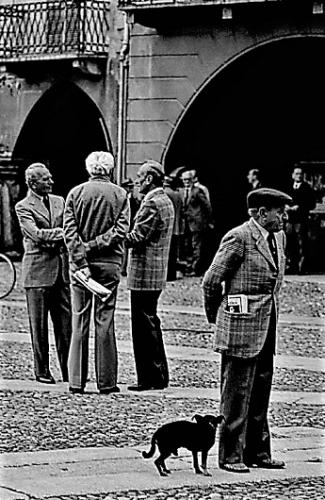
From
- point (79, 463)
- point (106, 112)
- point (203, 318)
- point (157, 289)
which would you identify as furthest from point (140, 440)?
point (106, 112)

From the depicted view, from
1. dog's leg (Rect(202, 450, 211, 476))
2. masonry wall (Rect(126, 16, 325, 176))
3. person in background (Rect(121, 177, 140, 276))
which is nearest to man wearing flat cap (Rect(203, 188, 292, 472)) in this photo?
dog's leg (Rect(202, 450, 211, 476))

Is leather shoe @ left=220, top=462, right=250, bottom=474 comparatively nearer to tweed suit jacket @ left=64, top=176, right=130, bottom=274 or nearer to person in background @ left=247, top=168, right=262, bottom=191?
tweed suit jacket @ left=64, top=176, right=130, bottom=274

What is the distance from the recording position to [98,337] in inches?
479

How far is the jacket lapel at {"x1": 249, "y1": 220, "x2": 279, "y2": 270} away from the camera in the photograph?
357 inches

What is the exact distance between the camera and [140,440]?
32.8 ft

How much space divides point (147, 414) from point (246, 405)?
2.21 m

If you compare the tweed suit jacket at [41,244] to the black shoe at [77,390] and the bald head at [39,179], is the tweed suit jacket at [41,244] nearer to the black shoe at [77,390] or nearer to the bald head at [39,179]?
the bald head at [39,179]

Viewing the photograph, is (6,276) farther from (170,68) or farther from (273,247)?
(273,247)

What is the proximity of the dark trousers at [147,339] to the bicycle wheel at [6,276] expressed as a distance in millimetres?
9023

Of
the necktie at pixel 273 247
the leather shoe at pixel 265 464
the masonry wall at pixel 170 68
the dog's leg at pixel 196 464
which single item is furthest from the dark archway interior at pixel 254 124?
the dog's leg at pixel 196 464

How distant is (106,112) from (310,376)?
51.3 feet

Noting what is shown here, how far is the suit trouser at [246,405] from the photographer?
8961 mm

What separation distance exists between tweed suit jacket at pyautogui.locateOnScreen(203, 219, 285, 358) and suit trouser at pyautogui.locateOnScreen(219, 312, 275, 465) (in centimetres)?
10

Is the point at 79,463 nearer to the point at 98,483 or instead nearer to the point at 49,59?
the point at 98,483
